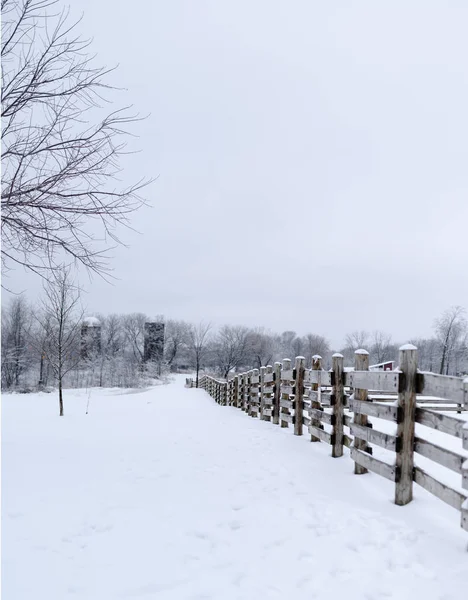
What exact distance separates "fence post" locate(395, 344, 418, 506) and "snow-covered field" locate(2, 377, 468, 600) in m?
0.16

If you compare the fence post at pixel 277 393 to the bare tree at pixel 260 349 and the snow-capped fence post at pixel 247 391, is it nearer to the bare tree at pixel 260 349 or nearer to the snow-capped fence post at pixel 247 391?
the snow-capped fence post at pixel 247 391

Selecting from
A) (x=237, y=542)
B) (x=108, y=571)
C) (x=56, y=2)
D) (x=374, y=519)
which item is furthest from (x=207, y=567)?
(x=56, y=2)

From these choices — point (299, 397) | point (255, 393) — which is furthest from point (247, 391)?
point (299, 397)

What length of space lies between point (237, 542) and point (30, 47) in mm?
4892

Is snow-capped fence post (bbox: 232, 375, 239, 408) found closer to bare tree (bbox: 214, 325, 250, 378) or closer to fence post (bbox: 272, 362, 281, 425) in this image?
fence post (bbox: 272, 362, 281, 425)

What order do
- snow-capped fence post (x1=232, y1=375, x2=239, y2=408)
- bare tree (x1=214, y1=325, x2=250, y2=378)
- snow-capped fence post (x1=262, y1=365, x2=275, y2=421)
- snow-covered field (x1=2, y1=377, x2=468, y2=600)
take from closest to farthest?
snow-covered field (x1=2, y1=377, x2=468, y2=600)
snow-capped fence post (x1=262, y1=365, x2=275, y2=421)
snow-capped fence post (x1=232, y1=375, x2=239, y2=408)
bare tree (x1=214, y1=325, x2=250, y2=378)

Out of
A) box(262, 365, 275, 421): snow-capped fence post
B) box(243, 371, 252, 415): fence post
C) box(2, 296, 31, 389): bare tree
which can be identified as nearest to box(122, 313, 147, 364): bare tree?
box(2, 296, 31, 389): bare tree

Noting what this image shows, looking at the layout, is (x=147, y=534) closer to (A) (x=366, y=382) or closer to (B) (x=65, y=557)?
(B) (x=65, y=557)

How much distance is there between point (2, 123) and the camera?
14.3 ft

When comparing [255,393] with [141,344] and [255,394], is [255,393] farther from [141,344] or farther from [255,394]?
[141,344]

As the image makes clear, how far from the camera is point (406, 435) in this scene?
4039 millimetres

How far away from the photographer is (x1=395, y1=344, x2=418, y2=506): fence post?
3993 millimetres

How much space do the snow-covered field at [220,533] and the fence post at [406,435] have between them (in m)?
0.16

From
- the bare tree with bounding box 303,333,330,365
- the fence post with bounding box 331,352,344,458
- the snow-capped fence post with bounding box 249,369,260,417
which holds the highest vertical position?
the fence post with bounding box 331,352,344,458
